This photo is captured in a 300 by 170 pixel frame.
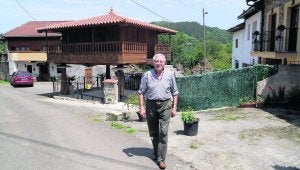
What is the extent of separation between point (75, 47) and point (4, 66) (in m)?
23.5

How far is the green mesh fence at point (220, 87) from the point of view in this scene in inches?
489

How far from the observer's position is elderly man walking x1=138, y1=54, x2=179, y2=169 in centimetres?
576

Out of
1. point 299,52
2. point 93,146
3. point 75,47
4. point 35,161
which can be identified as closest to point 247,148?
point 93,146

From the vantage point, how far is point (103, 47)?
798 inches

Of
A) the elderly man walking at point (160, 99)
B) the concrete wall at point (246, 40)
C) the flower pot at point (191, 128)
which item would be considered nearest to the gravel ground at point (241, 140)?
the flower pot at point (191, 128)

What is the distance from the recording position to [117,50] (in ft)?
63.2

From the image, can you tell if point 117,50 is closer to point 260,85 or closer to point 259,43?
point 259,43

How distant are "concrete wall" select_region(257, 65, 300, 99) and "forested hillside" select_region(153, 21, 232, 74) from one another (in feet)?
89.4

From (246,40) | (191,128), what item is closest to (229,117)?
(191,128)

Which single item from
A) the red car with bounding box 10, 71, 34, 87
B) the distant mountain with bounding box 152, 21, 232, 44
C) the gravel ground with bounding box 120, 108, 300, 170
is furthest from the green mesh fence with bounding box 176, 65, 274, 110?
the distant mountain with bounding box 152, 21, 232, 44

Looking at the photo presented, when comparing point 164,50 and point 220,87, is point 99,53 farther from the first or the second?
point 220,87

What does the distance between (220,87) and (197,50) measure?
50.7 m

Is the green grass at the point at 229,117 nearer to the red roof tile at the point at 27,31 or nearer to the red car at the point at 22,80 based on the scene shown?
the red car at the point at 22,80

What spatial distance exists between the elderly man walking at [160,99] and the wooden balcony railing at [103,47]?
13.2 metres
